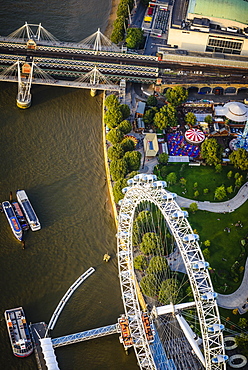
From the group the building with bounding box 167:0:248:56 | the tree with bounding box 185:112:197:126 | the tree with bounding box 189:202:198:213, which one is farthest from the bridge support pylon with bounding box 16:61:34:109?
the tree with bounding box 189:202:198:213

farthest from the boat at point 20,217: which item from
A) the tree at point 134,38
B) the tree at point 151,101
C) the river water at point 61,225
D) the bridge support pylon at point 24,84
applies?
the tree at point 134,38

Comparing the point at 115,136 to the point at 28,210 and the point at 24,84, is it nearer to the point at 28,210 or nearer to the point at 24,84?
the point at 28,210

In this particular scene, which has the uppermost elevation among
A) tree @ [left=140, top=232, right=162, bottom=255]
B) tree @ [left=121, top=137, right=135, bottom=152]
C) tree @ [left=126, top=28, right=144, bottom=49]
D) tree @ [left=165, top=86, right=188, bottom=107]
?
tree @ [left=126, top=28, right=144, bottom=49]

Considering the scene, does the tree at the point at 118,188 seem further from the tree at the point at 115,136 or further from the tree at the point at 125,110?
the tree at the point at 125,110

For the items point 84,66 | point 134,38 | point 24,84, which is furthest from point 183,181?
point 134,38

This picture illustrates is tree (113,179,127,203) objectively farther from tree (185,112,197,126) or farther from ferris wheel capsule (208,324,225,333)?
ferris wheel capsule (208,324,225,333)

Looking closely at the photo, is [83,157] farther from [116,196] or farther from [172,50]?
[172,50]
